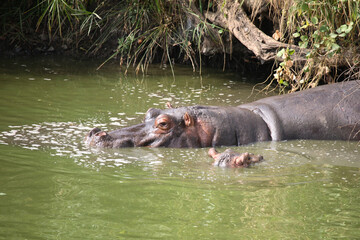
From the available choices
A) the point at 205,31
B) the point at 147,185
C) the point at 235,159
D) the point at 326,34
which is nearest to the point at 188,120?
the point at 235,159

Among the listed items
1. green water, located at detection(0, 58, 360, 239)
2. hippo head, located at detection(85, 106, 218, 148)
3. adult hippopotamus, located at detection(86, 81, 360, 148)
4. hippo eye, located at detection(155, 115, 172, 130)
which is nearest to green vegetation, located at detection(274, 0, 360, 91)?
adult hippopotamus, located at detection(86, 81, 360, 148)

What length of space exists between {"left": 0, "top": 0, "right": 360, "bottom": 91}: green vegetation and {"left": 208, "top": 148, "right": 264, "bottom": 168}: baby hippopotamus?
68.8 inches

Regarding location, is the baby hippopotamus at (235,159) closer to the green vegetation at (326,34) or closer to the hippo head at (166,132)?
the hippo head at (166,132)

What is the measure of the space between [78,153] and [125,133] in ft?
2.12

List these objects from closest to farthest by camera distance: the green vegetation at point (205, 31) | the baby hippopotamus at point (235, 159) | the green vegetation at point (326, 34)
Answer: the baby hippopotamus at point (235, 159)
the green vegetation at point (326, 34)
the green vegetation at point (205, 31)

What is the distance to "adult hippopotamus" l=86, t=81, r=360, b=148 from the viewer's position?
6434mm

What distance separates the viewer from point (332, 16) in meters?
6.98

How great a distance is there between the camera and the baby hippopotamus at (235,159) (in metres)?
5.62

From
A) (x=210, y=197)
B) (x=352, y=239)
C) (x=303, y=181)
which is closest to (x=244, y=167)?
(x=303, y=181)

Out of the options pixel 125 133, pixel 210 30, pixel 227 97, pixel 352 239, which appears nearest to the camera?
pixel 352 239

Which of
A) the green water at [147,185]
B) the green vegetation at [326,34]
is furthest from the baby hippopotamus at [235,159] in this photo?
the green vegetation at [326,34]

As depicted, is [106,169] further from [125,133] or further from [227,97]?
[227,97]

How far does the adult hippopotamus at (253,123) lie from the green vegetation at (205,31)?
1.34ft

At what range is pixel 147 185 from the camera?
4.97 meters
